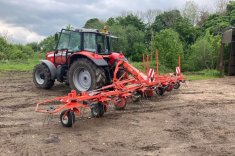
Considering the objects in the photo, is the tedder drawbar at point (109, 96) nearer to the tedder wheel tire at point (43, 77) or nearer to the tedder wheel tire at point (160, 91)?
the tedder wheel tire at point (160, 91)

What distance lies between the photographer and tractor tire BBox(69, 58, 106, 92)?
424 inches

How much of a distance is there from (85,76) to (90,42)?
1093 millimetres

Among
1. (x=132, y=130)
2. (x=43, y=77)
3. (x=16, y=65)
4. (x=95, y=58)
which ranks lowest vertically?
(x=132, y=130)

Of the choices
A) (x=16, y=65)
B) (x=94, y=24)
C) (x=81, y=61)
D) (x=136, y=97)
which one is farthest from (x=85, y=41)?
(x=94, y=24)

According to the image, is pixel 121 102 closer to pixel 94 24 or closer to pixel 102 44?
pixel 102 44

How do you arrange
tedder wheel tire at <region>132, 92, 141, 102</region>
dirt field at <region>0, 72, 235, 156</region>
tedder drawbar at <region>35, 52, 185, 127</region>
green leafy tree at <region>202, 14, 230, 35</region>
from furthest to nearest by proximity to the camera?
green leafy tree at <region>202, 14, 230, 35</region> → tedder wheel tire at <region>132, 92, 141, 102</region> → tedder drawbar at <region>35, 52, 185, 127</region> → dirt field at <region>0, 72, 235, 156</region>

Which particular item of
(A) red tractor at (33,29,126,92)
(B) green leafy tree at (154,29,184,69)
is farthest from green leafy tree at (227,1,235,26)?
(A) red tractor at (33,29,126,92)

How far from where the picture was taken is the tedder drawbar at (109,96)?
25.3ft

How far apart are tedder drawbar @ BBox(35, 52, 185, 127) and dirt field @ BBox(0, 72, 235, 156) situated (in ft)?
0.73

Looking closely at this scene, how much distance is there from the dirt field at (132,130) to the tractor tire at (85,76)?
3.43ft

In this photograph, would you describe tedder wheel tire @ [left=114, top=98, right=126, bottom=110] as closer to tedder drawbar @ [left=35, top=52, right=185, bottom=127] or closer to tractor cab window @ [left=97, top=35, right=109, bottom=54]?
tedder drawbar @ [left=35, top=52, right=185, bottom=127]

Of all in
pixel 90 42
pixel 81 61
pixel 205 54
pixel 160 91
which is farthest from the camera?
pixel 205 54

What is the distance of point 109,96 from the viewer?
8.64m

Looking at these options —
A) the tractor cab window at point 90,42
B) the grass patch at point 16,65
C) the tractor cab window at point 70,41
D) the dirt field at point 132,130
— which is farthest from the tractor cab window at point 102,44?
the grass patch at point 16,65
